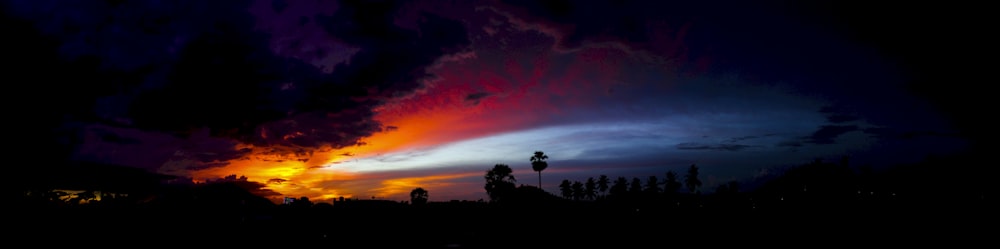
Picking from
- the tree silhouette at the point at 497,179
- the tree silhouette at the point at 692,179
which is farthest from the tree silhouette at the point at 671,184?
the tree silhouette at the point at 497,179

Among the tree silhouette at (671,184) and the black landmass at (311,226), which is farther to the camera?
the tree silhouette at (671,184)

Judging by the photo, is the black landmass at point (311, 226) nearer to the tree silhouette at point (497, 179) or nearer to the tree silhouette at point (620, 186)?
the tree silhouette at point (497, 179)

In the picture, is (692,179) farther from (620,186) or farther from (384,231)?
(384,231)

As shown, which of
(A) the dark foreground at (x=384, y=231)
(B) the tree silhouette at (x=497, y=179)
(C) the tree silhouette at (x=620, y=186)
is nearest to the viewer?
(A) the dark foreground at (x=384, y=231)

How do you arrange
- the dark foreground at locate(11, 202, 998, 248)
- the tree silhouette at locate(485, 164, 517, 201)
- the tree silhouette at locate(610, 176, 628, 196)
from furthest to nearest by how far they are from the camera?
1. the tree silhouette at locate(610, 176, 628, 196)
2. the tree silhouette at locate(485, 164, 517, 201)
3. the dark foreground at locate(11, 202, 998, 248)

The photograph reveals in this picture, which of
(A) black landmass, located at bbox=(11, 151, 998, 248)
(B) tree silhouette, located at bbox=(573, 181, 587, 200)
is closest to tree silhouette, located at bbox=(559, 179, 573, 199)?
(B) tree silhouette, located at bbox=(573, 181, 587, 200)

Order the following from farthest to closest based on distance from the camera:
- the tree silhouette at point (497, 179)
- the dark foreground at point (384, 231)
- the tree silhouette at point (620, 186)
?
the tree silhouette at point (620, 186) < the tree silhouette at point (497, 179) < the dark foreground at point (384, 231)

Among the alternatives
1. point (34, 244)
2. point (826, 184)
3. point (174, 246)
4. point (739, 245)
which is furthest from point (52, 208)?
point (826, 184)

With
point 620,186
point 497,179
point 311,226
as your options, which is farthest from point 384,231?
point 620,186

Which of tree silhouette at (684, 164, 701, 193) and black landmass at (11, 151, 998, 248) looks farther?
tree silhouette at (684, 164, 701, 193)

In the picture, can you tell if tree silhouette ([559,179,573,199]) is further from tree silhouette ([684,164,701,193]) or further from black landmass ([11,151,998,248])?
black landmass ([11,151,998,248])

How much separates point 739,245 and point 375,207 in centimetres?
A: 1902

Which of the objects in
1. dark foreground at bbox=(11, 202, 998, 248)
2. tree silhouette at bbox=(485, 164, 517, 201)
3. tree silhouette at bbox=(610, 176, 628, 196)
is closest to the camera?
dark foreground at bbox=(11, 202, 998, 248)

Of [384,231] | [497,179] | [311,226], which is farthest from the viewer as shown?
[497,179]
